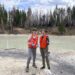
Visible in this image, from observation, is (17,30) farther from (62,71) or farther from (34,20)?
(62,71)

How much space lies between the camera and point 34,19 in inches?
5709

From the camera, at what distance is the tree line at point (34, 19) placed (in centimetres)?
12886

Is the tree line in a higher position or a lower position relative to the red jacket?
lower

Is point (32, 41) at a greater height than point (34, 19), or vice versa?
point (32, 41)

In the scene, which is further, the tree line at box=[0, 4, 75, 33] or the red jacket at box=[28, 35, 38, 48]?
the tree line at box=[0, 4, 75, 33]

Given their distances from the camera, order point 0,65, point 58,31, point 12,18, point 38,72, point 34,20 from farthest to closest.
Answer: point 34,20 → point 12,18 → point 58,31 → point 0,65 → point 38,72

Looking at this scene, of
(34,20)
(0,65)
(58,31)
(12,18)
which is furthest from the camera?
(34,20)

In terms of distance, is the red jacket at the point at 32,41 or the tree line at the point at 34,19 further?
the tree line at the point at 34,19

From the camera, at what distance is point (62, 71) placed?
14.5m

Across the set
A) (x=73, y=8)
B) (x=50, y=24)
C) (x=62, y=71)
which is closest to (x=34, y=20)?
(x=50, y=24)

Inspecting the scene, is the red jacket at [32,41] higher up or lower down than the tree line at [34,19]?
higher up

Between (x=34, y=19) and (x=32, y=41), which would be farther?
(x=34, y=19)

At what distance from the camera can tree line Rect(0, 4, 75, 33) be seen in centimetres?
12886

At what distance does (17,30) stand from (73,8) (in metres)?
28.4
